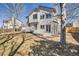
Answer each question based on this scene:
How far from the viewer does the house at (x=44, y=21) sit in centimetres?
167

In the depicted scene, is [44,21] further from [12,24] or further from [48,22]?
[12,24]

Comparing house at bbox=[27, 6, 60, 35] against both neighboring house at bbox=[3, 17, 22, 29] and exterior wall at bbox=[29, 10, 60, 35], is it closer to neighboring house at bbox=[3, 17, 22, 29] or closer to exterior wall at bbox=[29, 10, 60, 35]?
exterior wall at bbox=[29, 10, 60, 35]

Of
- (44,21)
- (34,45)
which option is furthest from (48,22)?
(34,45)

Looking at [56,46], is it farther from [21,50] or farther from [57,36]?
[21,50]

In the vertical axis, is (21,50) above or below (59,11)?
below

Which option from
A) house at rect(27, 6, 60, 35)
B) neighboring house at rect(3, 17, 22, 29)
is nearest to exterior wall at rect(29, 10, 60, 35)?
house at rect(27, 6, 60, 35)

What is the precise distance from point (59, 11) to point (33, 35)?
1.24ft

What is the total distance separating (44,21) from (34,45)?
0.27 metres

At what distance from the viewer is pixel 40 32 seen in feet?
5.54

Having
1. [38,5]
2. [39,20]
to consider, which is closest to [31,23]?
[39,20]

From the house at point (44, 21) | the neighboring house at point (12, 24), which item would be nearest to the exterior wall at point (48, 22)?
the house at point (44, 21)

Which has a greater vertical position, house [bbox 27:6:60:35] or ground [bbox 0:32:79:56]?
house [bbox 27:6:60:35]

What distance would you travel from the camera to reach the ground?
165cm

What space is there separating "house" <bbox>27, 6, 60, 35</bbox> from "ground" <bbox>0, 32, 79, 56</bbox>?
0.21 ft
